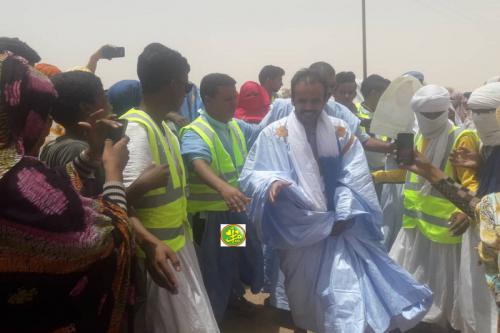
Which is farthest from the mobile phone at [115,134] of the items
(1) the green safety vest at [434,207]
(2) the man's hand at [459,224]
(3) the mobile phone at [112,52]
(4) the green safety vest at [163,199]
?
(3) the mobile phone at [112,52]

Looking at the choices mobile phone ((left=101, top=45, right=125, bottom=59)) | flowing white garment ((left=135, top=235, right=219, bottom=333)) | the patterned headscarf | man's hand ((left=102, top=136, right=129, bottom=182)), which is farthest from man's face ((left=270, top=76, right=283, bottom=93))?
the patterned headscarf

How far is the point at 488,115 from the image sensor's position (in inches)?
126

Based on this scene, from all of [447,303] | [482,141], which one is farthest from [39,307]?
[447,303]

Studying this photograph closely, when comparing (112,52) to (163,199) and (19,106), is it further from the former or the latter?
(19,106)

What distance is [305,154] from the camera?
11.9ft

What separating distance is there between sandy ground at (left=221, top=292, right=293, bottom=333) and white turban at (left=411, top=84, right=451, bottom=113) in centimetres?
216

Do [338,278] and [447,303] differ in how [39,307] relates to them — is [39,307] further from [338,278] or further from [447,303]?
[447,303]

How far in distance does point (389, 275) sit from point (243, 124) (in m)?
2.07

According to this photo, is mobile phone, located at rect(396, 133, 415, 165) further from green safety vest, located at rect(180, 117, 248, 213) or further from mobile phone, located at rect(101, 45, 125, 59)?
mobile phone, located at rect(101, 45, 125, 59)

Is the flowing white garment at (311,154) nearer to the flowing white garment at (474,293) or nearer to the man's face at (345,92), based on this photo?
the flowing white garment at (474,293)

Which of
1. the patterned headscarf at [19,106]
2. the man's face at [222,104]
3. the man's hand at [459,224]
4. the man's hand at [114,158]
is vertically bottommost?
the man's hand at [459,224]

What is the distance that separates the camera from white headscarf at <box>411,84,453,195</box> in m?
3.88

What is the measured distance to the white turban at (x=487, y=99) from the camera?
3.22 meters

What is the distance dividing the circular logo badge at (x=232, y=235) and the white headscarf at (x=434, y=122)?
1.51 meters
